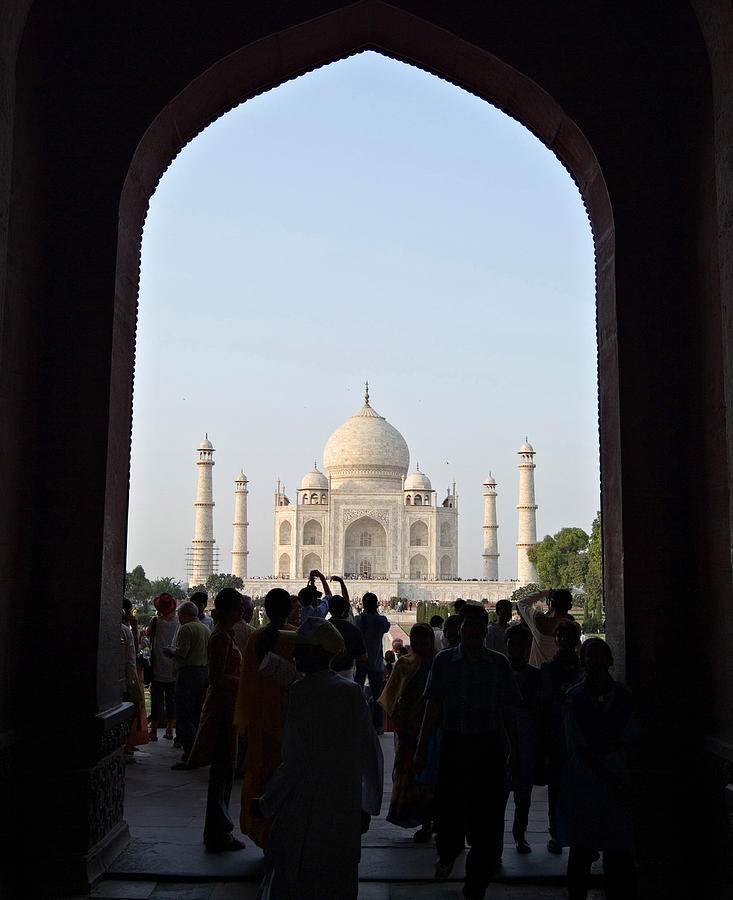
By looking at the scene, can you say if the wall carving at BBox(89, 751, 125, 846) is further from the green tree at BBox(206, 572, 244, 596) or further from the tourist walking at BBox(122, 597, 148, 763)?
the green tree at BBox(206, 572, 244, 596)

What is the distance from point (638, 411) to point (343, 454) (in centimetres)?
3825

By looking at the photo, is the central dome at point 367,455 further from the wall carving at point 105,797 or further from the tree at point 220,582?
the wall carving at point 105,797

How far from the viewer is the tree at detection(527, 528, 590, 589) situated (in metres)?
33.6

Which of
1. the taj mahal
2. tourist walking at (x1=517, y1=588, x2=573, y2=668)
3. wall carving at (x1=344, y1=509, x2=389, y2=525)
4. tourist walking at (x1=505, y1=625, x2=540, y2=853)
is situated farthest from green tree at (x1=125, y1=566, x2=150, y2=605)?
tourist walking at (x1=505, y1=625, x2=540, y2=853)

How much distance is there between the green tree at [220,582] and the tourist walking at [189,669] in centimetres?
3006

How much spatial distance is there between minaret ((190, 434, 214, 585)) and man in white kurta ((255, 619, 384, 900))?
3727cm

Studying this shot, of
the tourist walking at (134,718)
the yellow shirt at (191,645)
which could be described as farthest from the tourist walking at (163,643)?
the yellow shirt at (191,645)

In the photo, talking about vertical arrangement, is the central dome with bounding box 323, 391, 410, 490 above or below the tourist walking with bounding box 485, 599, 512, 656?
above

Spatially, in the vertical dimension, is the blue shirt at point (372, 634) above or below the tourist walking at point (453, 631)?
below

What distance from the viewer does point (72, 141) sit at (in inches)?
151

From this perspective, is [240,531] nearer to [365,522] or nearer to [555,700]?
[365,522]

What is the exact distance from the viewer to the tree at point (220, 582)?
117ft

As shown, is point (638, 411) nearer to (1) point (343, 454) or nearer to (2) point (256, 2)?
(2) point (256, 2)

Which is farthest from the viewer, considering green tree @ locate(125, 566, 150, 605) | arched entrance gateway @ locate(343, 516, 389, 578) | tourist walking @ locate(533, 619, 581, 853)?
arched entrance gateway @ locate(343, 516, 389, 578)
